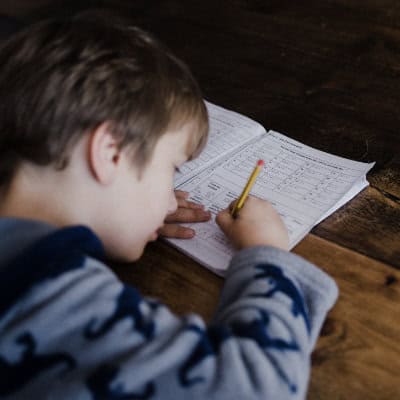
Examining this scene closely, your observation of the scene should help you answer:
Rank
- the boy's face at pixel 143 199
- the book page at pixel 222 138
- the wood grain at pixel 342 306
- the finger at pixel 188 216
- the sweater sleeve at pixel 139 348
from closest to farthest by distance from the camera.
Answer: the sweater sleeve at pixel 139 348 → the wood grain at pixel 342 306 → the boy's face at pixel 143 199 → the finger at pixel 188 216 → the book page at pixel 222 138

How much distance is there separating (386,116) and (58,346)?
829mm

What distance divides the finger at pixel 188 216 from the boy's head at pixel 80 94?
136 mm

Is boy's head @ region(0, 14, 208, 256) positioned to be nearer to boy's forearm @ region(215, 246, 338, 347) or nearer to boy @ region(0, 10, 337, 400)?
boy @ region(0, 10, 337, 400)

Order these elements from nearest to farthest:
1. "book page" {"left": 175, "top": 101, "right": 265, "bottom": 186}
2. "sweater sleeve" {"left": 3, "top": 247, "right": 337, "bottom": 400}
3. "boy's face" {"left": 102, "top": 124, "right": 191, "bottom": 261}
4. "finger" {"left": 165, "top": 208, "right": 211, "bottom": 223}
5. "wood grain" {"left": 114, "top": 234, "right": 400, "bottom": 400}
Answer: "sweater sleeve" {"left": 3, "top": 247, "right": 337, "bottom": 400} < "wood grain" {"left": 114, "top": 234, "right": 400, "bottom": 400} < "boy's face" {"left": 102, "top": 124, "right": 191, "bottom": 261} < "finger" {"left": 165, "top": 208, "right": 211, "bottom": 223} < "book page" {"left": 175, "top": 101, "right": 265, "bottom": 186}

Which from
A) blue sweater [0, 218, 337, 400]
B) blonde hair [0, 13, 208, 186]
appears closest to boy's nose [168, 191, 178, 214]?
blonde hair [0, 13, 208, 186]

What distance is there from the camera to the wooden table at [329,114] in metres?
0.71

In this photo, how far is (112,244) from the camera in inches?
31.3

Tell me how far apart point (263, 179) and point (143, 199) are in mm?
273

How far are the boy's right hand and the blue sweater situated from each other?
16 cm

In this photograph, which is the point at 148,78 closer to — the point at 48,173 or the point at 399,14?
the point at 48,173

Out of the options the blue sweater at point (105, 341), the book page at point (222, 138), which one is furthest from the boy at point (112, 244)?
the book page at point (222, 138)

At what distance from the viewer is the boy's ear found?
0.71 metres

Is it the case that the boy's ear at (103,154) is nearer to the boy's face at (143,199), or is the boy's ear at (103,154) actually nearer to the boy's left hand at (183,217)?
the boy's face at (143,199)

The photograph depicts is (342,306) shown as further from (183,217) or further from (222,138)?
(222,138)
